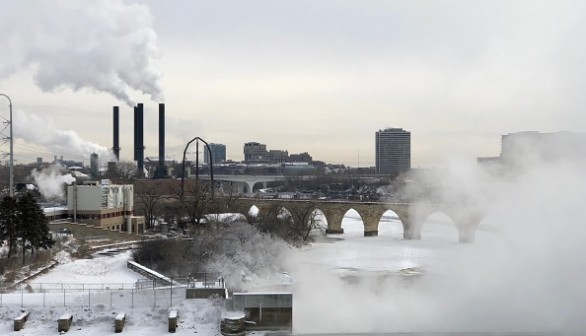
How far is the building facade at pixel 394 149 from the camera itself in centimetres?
5528

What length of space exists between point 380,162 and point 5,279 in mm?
64596

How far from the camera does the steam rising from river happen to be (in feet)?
46.0

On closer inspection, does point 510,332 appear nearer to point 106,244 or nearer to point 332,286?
point 332,286

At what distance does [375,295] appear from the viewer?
17.9m

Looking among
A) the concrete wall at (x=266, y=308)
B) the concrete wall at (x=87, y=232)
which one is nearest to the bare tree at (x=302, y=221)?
the concrete wall at (x=87, y=232)

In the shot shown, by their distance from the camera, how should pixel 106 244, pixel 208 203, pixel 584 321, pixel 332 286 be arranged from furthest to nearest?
pixel 208 203 < pixel 106 244 < pixel 332 286 < pixel 584 321

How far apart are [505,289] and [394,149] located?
49.2m

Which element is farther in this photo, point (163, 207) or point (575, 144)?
point (163, 207)

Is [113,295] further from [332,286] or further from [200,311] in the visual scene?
[332,286]

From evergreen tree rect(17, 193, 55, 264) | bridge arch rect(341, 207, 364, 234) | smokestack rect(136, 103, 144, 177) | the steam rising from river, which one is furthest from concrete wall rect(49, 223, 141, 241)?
smokestack rect(136, 103, 144, 177)

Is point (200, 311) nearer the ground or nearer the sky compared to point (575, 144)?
nearer the ground

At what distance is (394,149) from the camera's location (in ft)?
209

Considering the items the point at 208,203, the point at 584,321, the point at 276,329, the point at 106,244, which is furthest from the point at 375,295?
the point at 208,203


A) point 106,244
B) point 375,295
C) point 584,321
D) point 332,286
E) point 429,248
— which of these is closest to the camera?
point 584,321
